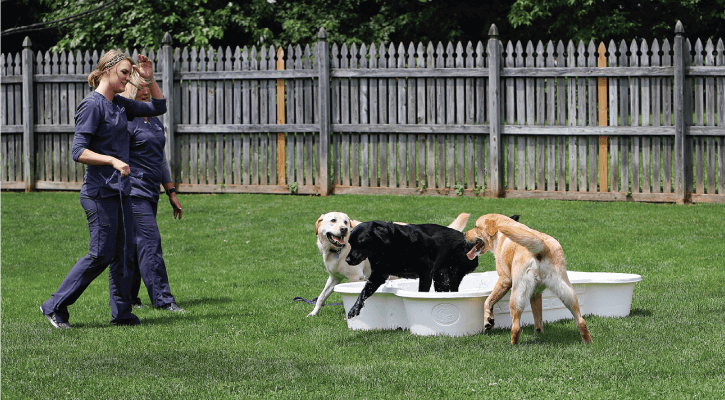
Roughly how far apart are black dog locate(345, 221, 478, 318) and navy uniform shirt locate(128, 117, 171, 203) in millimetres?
2156

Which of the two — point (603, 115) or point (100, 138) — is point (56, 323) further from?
point (603, 115)

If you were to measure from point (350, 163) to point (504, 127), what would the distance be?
8.22 feet

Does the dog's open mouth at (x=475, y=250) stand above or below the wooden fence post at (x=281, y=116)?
below

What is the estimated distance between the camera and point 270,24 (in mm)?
→ 23469

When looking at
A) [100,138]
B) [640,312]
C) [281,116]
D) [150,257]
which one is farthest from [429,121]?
[100,138]

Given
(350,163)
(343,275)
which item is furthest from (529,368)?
(350,163)

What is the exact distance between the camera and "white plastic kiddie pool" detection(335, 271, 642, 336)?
19.4 ft

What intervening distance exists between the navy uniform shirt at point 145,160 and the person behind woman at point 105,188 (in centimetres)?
70

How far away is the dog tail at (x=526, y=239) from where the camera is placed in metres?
5.36

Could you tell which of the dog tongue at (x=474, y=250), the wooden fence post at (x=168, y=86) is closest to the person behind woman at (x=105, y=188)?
the dog tongue at (x=474, y=250)

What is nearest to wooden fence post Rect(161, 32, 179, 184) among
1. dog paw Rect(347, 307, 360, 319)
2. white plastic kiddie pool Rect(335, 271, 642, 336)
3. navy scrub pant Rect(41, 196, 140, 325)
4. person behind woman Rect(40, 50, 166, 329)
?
person behind woman Rect(40, 50, 166, 329)

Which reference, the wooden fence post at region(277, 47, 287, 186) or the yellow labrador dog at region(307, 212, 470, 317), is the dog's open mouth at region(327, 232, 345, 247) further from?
the wooden fence post at region(277, 47, 287, 186)

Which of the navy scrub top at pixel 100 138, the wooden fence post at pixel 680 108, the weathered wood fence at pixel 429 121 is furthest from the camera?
the weathered wood fence at pixel 429 121

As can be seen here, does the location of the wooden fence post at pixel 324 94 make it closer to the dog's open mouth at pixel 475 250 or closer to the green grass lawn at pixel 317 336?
the green grass lawn at pixel 317 336
